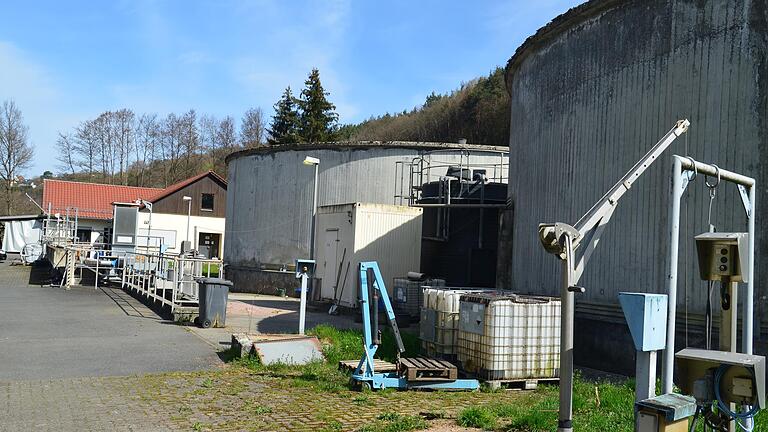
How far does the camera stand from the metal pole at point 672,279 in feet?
16.7

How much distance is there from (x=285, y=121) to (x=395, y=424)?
5632 cm

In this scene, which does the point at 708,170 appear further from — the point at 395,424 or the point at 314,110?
the point at 314,110

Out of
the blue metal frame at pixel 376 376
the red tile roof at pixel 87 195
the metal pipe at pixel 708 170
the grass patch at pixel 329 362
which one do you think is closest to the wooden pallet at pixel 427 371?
the blue metal frame at pixel 376 376

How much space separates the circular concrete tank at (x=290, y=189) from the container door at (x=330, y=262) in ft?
11.9

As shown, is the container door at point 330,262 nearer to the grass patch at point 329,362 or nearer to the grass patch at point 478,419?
the grass patch at point 329,362

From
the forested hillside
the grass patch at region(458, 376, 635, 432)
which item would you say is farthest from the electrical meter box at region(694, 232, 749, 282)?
the forested hillside

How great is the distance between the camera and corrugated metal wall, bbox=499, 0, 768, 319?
10055mm

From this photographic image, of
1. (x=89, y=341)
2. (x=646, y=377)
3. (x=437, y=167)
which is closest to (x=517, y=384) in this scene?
(x=646, y=377)

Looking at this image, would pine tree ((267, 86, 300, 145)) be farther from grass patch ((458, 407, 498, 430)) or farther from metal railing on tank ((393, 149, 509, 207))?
grass patch ((458, 407, 498, 430))

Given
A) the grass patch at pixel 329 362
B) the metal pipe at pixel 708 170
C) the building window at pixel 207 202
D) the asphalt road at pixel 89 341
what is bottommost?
the asphalt road at pixel 89 341

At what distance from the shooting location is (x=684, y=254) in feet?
34.6

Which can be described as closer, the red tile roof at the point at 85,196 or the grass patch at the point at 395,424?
the grass patch at the point at 395,424

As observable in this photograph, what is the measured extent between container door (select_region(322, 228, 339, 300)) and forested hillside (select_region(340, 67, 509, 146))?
95.1 ft

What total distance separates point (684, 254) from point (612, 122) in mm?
2730
